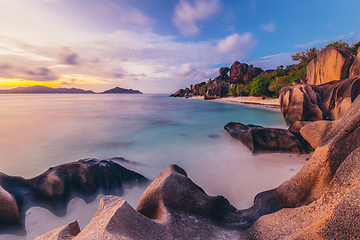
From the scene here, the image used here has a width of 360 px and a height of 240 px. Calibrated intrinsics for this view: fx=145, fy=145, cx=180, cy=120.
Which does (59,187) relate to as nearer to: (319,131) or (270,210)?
(270,210)

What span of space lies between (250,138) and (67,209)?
637cm

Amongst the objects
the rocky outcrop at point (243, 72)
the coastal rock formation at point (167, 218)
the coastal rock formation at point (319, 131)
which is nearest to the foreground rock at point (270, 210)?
the coastal rock formation at point (167, 218)

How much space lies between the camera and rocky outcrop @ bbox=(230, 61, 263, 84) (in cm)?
6321

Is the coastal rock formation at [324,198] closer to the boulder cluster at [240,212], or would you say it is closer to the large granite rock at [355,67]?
the boulder cluster at [240,212]

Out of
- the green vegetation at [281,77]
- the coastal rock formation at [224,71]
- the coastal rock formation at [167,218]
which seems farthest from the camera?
the coastal rock formation at [224,71]

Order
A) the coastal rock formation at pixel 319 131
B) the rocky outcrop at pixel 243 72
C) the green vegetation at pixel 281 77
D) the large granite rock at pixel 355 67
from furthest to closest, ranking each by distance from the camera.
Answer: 1. the rocky outcrop at pixel 243 72
2. the green vegetation at pixel 281 77
3. the large granite rock at pixel 355 67
4. the coastal rock formation at pixel 319 131

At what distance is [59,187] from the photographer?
11.2 feet

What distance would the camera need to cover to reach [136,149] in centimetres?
736

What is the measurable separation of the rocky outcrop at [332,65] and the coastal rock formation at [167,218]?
45.4 feet

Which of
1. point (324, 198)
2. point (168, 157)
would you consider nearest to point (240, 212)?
point (324, 198)

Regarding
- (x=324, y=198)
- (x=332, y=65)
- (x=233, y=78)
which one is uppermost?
(x=233, y=78)

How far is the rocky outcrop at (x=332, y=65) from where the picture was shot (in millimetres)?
9986

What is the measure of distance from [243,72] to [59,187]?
74.8 meters

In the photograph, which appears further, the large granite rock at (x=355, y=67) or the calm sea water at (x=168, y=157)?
the large granite rock at (x=355, y=67)
